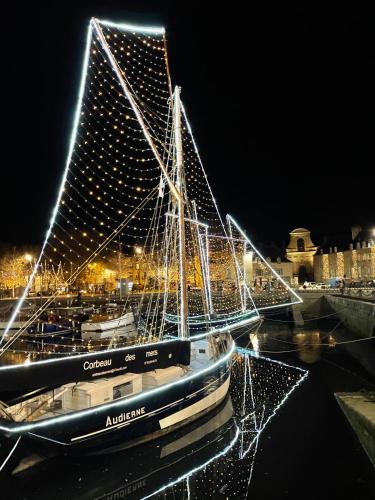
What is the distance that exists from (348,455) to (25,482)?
822 centimetres

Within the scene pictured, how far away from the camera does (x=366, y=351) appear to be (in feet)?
81.8

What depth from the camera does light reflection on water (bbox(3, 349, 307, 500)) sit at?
29.0 feet

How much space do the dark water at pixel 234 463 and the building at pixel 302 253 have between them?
70.2m

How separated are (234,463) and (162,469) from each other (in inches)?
75.9

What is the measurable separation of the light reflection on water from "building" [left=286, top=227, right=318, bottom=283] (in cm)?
7435

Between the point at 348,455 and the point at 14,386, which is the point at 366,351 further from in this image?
the point at 14,386

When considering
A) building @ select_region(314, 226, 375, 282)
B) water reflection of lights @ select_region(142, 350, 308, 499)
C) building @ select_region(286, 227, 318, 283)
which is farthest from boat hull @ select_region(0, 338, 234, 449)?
building @ select_region(286, 227, 318, 283)

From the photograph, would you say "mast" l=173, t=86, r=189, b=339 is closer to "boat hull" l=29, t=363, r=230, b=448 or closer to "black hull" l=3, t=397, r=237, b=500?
"boat hull" l=29, t=363, r=230, b=448

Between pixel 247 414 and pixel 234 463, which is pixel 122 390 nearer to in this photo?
pixel 234 463

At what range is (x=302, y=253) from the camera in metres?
83.9

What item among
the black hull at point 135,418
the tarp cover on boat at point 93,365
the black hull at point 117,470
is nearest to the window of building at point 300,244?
the black hull at point 135,418

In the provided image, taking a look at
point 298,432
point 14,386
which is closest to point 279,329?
point 298,432

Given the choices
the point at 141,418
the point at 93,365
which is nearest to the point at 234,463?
the point at 141,418

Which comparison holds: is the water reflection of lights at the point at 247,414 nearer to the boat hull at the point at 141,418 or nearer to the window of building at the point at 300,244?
the boat hull at the point at 141,418
